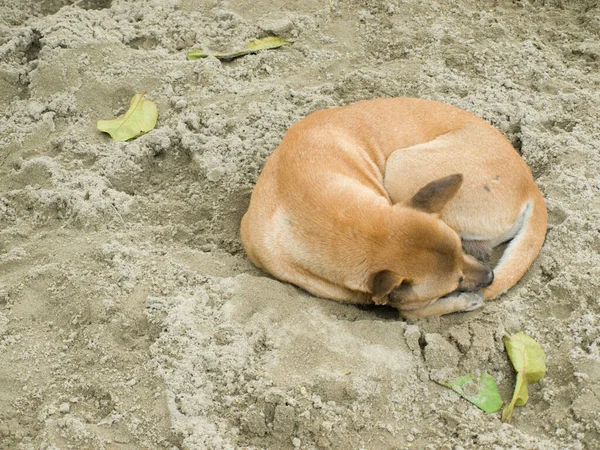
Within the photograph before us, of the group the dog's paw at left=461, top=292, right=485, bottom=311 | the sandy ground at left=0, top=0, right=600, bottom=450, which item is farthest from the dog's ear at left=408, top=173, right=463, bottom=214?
the sandy ground at left=0, top=0, right=600, bottom=450

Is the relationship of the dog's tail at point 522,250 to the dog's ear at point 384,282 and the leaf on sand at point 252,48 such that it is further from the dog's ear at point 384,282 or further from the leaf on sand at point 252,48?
the leaf on sand at point 252,48

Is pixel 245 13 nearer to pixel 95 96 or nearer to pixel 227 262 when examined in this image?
pixel 95 96

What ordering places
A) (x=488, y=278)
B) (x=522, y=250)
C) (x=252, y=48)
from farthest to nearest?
(x=252, y=48)
(x=522, y=250)
(x=488, y=278)

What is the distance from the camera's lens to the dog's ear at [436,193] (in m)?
4.45

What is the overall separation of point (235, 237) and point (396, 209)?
139 cm

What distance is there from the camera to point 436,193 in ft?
14.6

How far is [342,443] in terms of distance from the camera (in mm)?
3783

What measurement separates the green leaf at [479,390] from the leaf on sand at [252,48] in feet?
12.6

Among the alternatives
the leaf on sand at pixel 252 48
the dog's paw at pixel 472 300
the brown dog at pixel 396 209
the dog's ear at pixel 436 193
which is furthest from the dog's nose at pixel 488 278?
the leaf on sand at pixel 252 48

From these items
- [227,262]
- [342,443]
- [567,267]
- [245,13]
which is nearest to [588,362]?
[567,267]

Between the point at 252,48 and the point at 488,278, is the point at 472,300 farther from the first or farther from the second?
the point at 252,48

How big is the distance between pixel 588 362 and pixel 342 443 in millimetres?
1587

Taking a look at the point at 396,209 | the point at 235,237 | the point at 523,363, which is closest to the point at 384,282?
the point at 396,209

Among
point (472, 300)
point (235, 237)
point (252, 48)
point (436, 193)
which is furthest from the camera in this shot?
point (252, 48)
